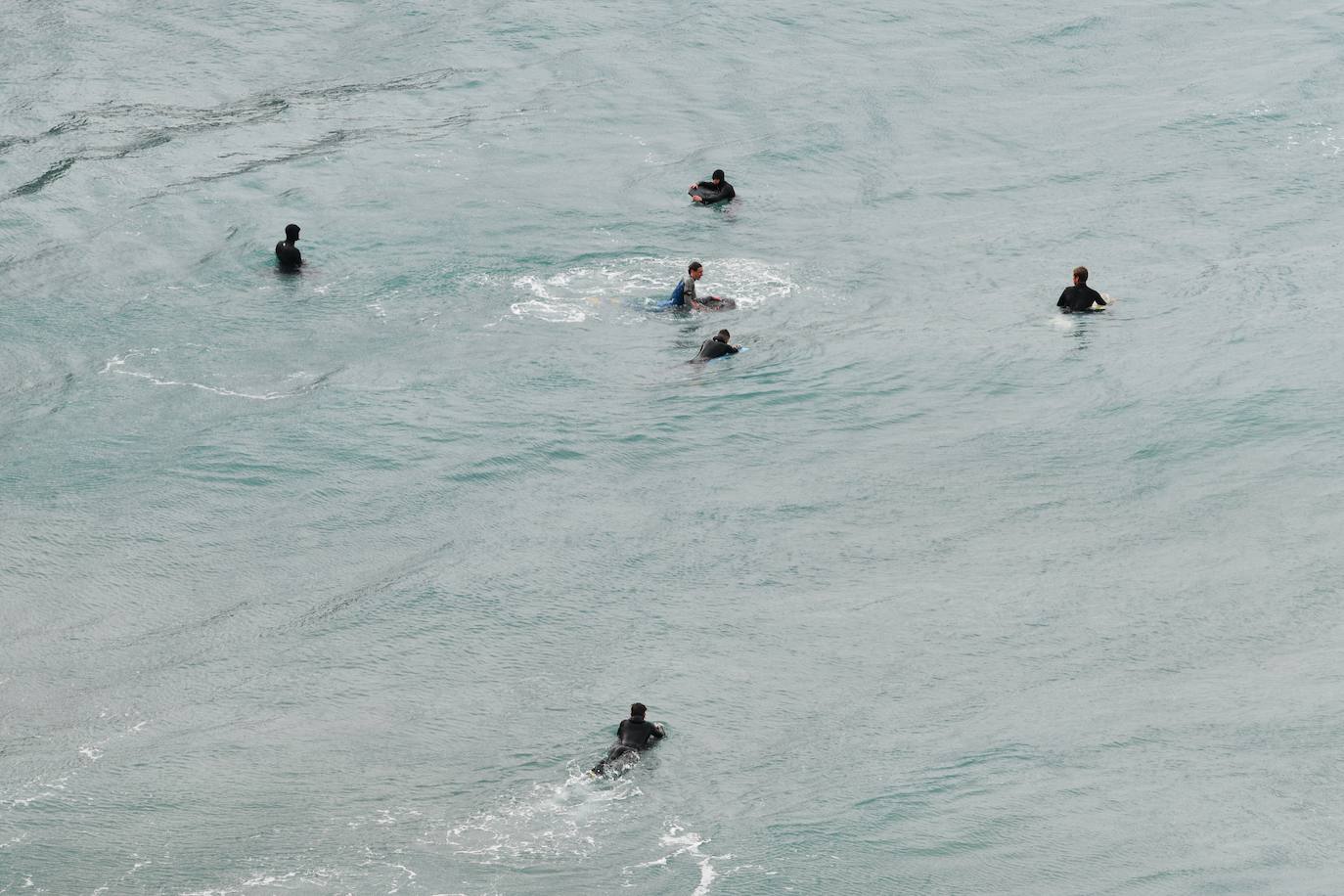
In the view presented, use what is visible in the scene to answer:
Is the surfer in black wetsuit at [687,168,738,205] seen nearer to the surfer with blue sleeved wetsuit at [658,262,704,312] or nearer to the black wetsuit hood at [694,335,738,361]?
the surfer with blue sleeved wetsuit at [658,262,704,312]

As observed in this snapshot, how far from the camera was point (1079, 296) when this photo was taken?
33.6 metres

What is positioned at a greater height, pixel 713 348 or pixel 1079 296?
pixel 1079 296

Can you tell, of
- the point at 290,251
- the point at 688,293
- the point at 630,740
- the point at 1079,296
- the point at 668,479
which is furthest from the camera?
the point at 290,251

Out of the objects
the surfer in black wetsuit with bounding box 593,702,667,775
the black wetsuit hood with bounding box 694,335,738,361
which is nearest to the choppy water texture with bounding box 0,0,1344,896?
the surfer in black wetsuit with bounding box 593,702,667,775

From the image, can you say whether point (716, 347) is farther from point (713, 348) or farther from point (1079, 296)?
point (1079, 296)

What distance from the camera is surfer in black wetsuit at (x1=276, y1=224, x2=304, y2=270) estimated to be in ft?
117

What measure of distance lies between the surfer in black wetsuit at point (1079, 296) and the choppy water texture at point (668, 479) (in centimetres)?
67

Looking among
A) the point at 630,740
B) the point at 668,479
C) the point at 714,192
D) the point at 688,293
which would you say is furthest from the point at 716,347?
the point at 630,740

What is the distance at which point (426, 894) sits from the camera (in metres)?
19.6

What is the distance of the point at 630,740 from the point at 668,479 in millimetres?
7823

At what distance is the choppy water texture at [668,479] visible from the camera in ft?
68.8

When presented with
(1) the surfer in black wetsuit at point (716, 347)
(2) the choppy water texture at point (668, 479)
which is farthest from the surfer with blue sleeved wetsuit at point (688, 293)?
(1) the surfer in black wetsuit at point (716, 347)

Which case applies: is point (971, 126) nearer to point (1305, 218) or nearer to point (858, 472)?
point (1305, 218)

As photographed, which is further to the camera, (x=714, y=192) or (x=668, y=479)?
(x=714, y=192)
